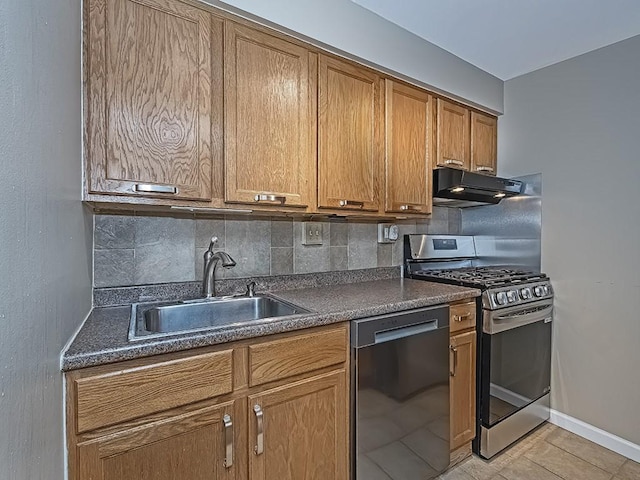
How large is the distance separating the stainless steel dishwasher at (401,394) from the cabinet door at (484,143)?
4.39 ft

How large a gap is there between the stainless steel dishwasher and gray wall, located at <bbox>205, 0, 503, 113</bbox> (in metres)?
1.40

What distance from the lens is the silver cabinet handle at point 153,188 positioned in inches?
50.2

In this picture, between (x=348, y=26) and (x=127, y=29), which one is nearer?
(x=127, y=29)

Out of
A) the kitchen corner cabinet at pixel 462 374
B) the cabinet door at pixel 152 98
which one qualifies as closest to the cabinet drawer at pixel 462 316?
the kitchen corner cabinet at pixel 462 374

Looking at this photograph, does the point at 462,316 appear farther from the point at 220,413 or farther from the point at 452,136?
the point at 220,413

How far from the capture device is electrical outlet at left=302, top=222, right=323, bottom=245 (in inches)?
79.3

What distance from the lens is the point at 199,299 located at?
1.61 metres

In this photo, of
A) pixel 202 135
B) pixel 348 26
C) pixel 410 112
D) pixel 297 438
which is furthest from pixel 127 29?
pixel 297 438

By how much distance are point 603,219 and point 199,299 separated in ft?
8.07

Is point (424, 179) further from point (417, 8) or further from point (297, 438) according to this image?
point (297, 438)

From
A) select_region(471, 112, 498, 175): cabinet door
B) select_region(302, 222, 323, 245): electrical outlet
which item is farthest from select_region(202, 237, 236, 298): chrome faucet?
select_region(471, 112, 498, 175): cabinet door

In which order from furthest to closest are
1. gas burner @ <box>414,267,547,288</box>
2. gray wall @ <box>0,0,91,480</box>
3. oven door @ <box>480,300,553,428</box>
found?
gas burner @ <box>414,267,547,288</box>
oven door @ <box>480,300,553,428</box>
gray wall @ <box>0,0,91,480</box>

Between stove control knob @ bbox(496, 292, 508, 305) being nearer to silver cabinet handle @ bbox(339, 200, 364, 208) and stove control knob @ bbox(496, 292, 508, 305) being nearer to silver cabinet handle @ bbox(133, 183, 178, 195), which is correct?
silver cabinet handle @ bbox(339, 200, 364, 208)

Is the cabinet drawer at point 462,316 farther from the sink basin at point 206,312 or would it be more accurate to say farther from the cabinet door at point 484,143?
the cabinet door at point 484,143
